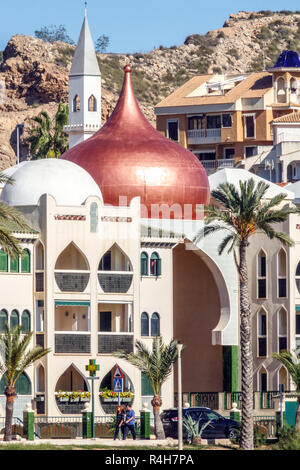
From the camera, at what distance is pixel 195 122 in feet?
361

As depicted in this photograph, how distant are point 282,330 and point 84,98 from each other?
56.0ft

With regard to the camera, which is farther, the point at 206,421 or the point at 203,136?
the point at 203,136

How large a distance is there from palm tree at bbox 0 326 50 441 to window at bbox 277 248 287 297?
14.7m

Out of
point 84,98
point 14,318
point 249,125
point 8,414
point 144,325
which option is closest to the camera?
point 8,414

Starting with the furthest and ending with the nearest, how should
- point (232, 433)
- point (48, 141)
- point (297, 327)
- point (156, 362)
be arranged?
point (48, 141)
point (297, 327)
point (156, 362)
point (232, 433)

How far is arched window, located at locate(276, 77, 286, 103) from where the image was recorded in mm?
108938

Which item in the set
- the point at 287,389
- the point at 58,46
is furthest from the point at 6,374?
the point at 58,46

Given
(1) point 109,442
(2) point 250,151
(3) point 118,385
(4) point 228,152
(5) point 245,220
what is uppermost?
(4) point 228,152

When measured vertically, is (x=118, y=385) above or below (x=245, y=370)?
below

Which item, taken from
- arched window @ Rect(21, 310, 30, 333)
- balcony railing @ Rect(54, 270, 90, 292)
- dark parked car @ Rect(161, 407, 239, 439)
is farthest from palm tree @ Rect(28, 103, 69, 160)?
dark parked car @ Rect(161, 407, 239, 439)

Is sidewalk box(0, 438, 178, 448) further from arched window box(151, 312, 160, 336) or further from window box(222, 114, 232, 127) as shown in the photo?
window box(222, 114, 232, 127)

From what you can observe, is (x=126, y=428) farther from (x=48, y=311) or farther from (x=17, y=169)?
(x=17, y=169)

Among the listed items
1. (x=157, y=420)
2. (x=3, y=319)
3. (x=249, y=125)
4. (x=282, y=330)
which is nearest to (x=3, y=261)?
(x=3, y=319)

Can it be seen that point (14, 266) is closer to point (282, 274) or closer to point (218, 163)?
point (282, 274)
